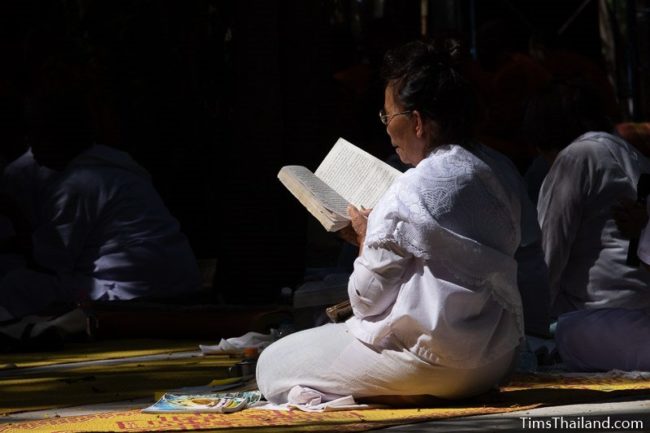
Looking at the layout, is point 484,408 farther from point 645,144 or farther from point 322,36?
point 322,36

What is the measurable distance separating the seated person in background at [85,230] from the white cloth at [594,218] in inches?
109

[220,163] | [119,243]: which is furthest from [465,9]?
[119,243]

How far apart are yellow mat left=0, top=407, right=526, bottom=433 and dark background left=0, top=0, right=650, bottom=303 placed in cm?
323

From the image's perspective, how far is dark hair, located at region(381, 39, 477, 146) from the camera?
4.93 m

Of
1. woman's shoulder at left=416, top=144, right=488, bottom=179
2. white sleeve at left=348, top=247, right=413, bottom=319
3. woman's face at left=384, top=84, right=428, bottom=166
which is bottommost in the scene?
white sleeve at left=348, top=247, right=413, bottom=319

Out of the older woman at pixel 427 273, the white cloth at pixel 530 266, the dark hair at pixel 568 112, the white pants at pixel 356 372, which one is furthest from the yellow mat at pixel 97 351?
the older woman at pixel 427 273

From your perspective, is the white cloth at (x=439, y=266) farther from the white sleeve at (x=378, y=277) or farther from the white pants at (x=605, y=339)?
the white pants at (x=605, y=339)

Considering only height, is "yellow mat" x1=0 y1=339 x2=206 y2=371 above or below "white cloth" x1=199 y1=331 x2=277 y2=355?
below

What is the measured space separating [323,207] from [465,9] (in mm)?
8462

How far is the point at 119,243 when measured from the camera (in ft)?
28.3

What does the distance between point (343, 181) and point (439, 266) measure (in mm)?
645

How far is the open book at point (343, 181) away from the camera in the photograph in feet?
16.7

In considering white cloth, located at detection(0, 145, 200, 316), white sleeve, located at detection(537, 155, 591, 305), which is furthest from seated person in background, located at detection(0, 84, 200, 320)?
white sleeve, located at detection(537, 155, 591, 305)

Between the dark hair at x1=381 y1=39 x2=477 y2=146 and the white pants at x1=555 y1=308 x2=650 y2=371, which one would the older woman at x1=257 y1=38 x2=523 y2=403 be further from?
the white pants at x1=555 y1=308 x2=650 y2=371
